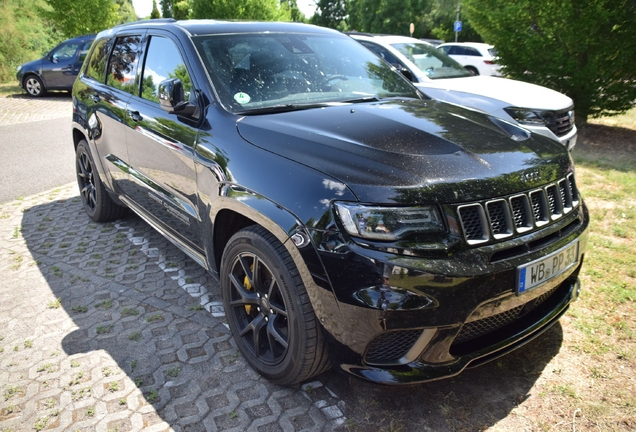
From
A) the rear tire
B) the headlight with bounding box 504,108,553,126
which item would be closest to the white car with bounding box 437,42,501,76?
the headlight with bounding box 504,108,553,126


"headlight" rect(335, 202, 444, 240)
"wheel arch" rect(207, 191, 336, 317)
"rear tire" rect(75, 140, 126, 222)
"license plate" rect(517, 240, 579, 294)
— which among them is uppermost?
"headlight" rect(335, 202, 444, 240)

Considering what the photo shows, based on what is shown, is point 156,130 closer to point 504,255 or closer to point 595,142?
point 504,255

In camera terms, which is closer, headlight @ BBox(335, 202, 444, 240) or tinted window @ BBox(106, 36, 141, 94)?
headlight @ BBox(335, 202, 444, 240)

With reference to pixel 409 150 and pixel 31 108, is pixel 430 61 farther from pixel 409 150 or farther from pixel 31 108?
pixel 31 108

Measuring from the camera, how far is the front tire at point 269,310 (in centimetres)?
242

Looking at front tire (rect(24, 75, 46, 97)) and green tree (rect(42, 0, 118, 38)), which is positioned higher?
green tree (rect(42, 0, 118, 38))

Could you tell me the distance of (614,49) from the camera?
9133 mm

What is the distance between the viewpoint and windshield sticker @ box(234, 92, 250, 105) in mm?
3084

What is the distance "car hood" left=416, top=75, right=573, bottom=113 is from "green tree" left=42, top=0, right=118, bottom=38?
57.3ft

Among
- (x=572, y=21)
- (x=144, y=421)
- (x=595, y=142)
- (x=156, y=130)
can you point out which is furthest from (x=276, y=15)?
(x=144, y=421)

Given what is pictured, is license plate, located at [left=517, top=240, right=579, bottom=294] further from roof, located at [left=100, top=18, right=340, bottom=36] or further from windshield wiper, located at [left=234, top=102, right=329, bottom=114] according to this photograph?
roof, located at [left=100, top=18, right=340, bottom=36]

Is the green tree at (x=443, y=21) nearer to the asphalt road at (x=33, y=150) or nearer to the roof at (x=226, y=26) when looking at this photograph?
the asphalt road at (x=33, y=150)

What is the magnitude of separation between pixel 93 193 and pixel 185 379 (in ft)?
10.2

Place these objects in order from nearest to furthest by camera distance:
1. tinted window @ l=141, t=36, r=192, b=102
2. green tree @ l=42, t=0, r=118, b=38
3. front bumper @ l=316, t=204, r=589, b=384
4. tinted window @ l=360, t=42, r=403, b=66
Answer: front bumper @ l=316, t=204, r=589, b=384 < tinted window @ l=141, t=36, r=192, b=102 < tinted window @ l=360, t=42, r=403, b=66 < green tree @ l=42, t=0, r=118, b=38
